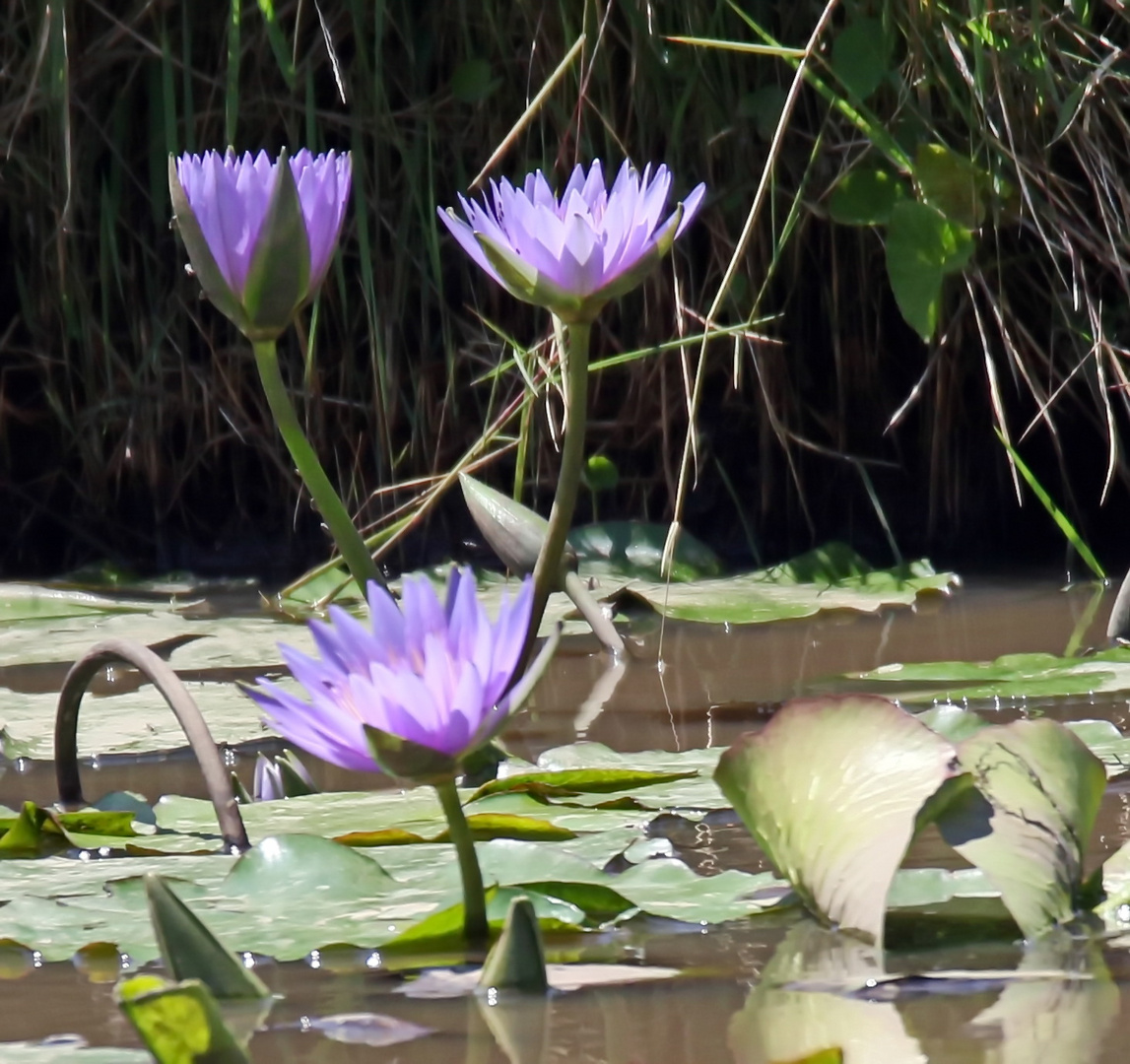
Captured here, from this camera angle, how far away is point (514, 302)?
8.49 feet

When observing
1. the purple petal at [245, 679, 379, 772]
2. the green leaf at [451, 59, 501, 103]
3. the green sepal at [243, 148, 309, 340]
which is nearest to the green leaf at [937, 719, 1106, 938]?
the purple petal at [245, 679, 379, 772]

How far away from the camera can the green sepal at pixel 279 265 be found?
3.15 feet

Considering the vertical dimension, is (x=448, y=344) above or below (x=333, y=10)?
below

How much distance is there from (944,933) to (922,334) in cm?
142

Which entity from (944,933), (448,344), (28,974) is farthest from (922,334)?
(28,974)

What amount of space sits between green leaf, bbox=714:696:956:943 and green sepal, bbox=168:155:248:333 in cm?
38

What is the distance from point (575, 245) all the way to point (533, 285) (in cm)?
4

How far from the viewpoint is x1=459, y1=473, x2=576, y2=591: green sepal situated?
1333 mm

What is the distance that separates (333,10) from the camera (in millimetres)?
2480

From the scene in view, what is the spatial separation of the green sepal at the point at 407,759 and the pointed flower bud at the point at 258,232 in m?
0.36

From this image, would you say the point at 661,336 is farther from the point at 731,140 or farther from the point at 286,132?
the point at 286,132

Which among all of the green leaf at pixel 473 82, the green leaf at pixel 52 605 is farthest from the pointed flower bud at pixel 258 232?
the green leaf at pixel 473 82

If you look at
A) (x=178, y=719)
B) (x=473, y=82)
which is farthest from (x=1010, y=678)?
(x=473, y=82)

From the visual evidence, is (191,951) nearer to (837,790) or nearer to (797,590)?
(837,790)
